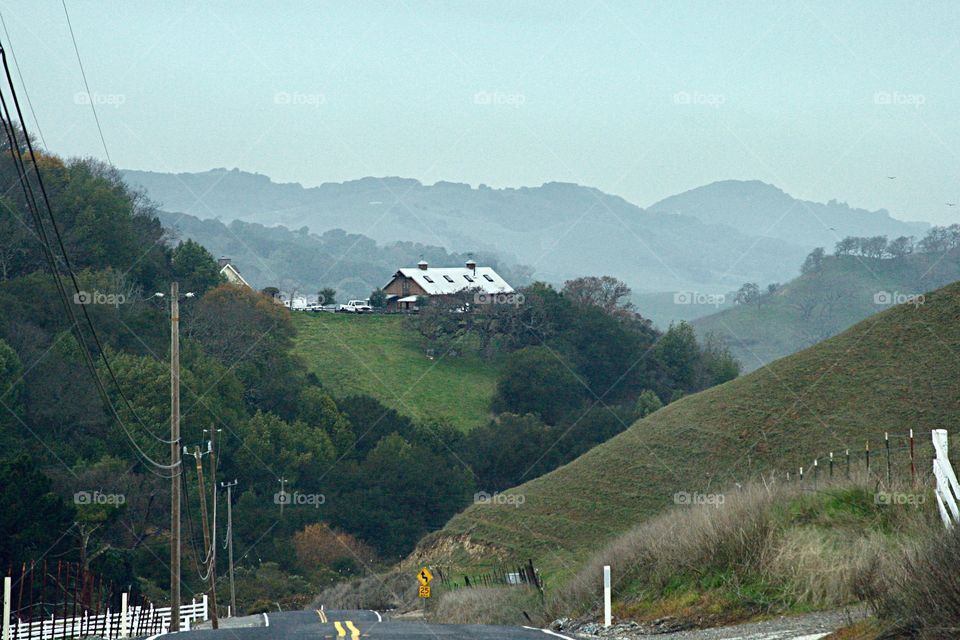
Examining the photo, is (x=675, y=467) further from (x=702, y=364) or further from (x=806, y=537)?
(x=702, y=364)

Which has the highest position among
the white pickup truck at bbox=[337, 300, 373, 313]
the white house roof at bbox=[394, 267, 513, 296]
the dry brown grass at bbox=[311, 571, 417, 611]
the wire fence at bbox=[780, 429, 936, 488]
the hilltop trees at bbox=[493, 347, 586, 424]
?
the white house roof at bbox=[394, 267, 513, 296]

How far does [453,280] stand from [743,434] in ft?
338

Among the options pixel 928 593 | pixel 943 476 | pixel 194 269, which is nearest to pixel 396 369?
pixel 194 269

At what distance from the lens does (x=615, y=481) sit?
199ft

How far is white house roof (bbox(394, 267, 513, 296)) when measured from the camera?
155875mm

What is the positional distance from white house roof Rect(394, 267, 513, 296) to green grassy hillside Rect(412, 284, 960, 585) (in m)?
87.5

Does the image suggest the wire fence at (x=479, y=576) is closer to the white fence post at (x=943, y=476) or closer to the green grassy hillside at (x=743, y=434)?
the green grassy hillside at (x=743, y=434)

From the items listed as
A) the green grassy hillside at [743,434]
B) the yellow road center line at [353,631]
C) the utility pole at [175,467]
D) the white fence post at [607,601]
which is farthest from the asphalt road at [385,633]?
the green grassy hillside at [743,434]

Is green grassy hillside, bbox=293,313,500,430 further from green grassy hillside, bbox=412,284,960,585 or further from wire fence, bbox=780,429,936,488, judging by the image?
wire fence, bbox=780,429,936,488

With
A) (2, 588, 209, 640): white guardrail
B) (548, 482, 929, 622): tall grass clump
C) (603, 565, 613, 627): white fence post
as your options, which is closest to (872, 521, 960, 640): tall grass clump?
(548, 482, 929, 622): tall grass clump

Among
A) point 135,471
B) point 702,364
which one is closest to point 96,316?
point 135,471

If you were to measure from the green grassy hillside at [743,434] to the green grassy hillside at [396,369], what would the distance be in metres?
49.4

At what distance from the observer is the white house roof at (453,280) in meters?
156

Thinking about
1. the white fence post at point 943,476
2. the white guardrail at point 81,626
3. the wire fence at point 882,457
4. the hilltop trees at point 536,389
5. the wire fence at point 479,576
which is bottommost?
the wire fence at point 479,576
